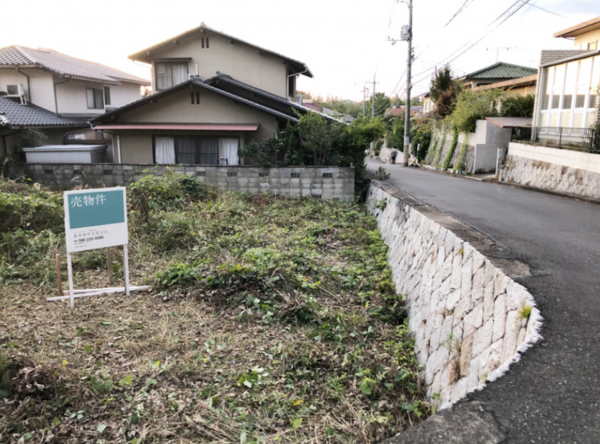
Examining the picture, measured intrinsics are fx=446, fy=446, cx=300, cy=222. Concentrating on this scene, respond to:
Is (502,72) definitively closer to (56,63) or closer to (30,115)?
(56,63)

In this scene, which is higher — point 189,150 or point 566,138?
point 566,138

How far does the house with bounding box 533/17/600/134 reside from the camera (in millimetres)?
15084

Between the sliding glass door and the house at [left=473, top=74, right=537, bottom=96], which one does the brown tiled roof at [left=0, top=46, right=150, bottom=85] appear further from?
the house at [left=473, top=74, right=537, bottom=96]

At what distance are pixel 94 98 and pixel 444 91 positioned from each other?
22.5 m

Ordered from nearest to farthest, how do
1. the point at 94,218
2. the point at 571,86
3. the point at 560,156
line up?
the point at 94,218 → the point at 560,156 → the point at 571,86

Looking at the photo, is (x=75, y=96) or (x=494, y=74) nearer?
(x=75, y=96)

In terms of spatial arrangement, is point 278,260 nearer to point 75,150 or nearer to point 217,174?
point 217,174

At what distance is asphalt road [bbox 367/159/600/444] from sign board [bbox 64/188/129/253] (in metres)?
5.64

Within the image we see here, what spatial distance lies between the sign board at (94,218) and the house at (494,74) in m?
31.3

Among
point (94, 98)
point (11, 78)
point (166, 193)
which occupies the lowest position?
point (166, 193)

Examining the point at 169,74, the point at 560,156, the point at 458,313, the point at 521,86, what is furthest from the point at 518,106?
the point at 458,313

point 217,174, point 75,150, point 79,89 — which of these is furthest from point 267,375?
point 79,89

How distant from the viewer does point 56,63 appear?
2506 centimetres

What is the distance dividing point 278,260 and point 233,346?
2512 millimetres
